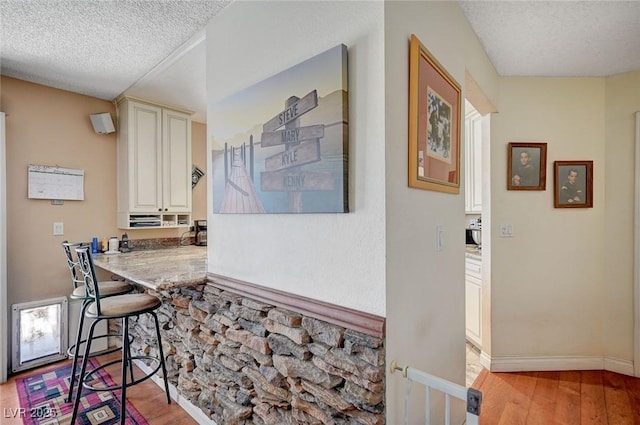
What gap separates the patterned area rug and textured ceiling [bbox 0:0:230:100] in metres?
2.42

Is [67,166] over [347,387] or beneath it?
over

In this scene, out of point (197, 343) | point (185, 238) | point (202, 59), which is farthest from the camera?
point (185, 238)

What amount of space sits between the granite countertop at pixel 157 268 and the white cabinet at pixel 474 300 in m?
2.30

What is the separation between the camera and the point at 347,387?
44.9 inches

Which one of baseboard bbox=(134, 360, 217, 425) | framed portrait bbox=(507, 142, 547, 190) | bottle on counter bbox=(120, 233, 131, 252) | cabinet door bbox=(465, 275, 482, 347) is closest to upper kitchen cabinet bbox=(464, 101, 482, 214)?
framed portrait bbox=(507, 142, 547, 190)

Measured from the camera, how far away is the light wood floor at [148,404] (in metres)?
2.00

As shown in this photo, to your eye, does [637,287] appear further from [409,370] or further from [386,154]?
[386,154]

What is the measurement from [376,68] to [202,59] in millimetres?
1694

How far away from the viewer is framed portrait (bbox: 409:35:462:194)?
1249 mm

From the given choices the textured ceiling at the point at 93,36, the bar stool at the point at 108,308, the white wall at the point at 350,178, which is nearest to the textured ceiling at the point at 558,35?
the white wall at the point at 350,178

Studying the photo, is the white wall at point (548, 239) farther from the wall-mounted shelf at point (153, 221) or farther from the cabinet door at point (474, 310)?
the wall-mounted shelf at point (153, 221)

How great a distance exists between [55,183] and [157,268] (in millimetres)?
1582

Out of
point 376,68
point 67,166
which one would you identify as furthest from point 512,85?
point 67,166

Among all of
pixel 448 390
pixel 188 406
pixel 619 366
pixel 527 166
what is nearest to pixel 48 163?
pixel 188 406
